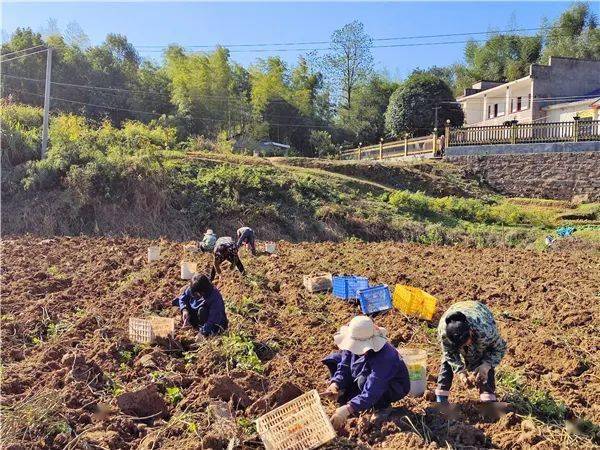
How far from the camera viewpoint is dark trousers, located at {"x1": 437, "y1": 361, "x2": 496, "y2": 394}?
4.43 metres

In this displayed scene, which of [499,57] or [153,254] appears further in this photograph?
[499,57]

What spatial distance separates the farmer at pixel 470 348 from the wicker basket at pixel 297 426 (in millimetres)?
1111

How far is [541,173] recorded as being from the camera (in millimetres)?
22312

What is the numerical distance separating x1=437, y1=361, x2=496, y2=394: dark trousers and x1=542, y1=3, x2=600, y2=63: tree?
44350 millimetres

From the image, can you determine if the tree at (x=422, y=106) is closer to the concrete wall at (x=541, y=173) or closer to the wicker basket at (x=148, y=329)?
the concrete wall at (x=541, y=173)

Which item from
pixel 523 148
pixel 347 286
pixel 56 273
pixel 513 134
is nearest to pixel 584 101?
pixel 513 134

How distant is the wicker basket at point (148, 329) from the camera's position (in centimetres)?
571

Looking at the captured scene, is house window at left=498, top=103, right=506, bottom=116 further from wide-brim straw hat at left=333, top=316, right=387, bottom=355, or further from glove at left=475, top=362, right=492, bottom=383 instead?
wide-brim straw hat at left=333, top=316, right=387, bottom=355

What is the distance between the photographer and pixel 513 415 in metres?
4.12

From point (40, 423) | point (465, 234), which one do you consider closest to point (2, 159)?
point (465, 234)

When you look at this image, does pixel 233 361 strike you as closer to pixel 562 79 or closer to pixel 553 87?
pixel 553 87

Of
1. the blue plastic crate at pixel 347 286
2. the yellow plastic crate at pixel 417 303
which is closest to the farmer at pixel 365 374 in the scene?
the yellow plastic crate at pixel 417 303

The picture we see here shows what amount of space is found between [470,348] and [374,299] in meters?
2.63

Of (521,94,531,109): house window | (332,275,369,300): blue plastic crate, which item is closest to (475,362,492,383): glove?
(332,275,369,300): blue plastic crate
